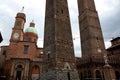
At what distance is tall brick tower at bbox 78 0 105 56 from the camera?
26.6 meters

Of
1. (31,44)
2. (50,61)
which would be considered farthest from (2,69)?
(50,61)

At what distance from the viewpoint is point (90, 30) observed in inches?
1103

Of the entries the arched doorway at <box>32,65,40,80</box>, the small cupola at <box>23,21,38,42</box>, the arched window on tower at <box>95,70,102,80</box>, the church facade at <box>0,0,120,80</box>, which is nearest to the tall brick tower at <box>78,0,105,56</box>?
the church facade at <box>0,0,120,80</box>

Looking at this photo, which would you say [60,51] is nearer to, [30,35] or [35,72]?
[35,72]

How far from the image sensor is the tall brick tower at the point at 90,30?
2658 centimetres

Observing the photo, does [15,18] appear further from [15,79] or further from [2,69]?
[15,79]

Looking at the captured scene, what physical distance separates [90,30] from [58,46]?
13.5 metres

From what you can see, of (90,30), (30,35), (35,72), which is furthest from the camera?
(30,35)

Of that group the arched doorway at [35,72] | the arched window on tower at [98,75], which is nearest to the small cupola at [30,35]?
the arched doorway at [35,72]

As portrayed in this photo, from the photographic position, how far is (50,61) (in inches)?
676

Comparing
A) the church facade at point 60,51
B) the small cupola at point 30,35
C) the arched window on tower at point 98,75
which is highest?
the small cupola at point 30,35

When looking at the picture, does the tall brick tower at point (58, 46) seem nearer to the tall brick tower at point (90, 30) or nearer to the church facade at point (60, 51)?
the church facade at point (60, 51)

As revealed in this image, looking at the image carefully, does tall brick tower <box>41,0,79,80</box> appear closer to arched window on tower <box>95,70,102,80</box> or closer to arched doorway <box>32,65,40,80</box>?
arched window on tower <box>95,70,102,80</box>

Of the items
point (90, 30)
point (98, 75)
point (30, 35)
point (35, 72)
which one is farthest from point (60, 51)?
point (30, 35)
